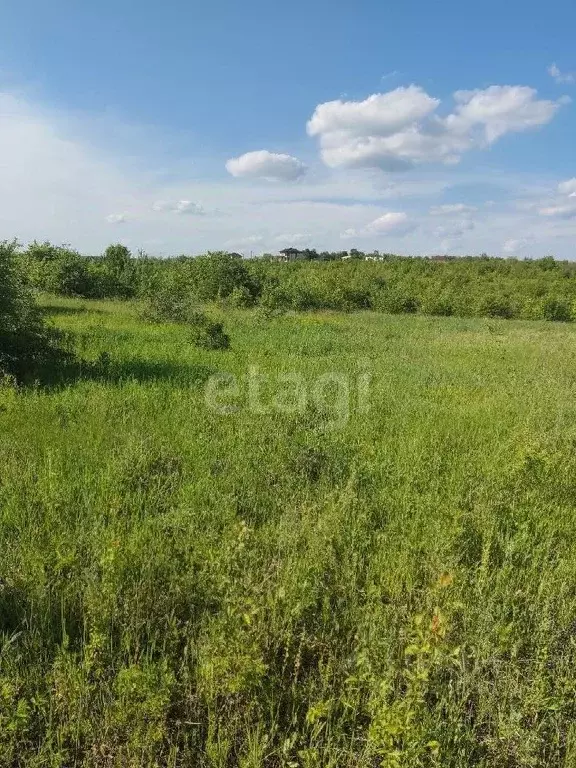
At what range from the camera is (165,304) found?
17234 millimetres

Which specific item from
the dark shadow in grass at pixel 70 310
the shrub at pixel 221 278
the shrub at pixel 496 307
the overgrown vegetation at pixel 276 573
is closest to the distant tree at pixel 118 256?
the shrub at pixel 221 278

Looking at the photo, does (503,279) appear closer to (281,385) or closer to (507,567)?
(281,385)

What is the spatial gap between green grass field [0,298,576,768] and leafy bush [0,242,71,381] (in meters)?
1.30

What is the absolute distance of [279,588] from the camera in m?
2.88

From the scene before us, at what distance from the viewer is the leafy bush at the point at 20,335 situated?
7535 millimetres

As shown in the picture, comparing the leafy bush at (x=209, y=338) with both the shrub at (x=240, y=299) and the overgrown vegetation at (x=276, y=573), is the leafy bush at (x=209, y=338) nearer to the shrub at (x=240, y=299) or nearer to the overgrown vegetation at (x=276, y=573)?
the overgrown vegetation at (x=276, y=573)

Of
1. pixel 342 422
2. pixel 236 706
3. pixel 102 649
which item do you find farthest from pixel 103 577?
pixel 342 422

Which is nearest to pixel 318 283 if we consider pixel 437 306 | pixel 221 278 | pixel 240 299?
pixel 437 306

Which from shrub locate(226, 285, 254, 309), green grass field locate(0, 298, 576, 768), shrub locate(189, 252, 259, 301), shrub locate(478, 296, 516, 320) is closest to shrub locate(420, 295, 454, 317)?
shrub locate(478, 296, 516, 320)

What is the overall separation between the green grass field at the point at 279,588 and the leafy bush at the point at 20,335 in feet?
4.27

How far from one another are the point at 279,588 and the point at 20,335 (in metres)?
7.19

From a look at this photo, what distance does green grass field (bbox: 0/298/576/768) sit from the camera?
2158 mm

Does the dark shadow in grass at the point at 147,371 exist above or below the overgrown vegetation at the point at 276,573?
above

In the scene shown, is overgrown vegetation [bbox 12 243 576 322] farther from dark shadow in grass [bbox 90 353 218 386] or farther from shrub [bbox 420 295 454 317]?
dark shadow in grass [bbox 90 353 218 386]
